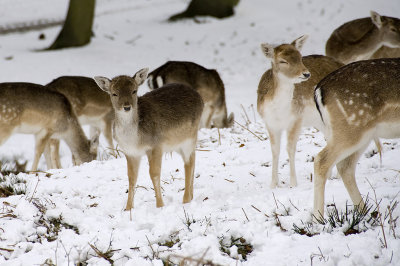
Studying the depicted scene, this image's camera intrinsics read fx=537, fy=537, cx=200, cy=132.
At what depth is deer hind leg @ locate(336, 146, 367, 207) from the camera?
466 cm

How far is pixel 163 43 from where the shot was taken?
741 inches

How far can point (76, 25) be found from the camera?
1728cm

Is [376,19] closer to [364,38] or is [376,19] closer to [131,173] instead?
[364,38]

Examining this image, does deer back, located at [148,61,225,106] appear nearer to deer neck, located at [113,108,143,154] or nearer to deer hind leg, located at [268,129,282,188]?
deer hind leg, located at [268,129,282,188]

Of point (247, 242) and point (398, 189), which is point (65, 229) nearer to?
point (247, 242)

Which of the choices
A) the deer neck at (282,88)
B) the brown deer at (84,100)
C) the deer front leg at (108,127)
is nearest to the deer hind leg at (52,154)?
the brown deer at (84,100)

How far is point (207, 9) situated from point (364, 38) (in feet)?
36.9

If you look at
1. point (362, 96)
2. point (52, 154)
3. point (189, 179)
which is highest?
point (362, 96)

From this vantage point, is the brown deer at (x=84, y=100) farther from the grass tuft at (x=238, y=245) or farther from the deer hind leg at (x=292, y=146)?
the grass tuft at (x=238, y=245)

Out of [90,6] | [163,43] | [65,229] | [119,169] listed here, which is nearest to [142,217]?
[65,229]

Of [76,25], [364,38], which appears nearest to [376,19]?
[364,38]

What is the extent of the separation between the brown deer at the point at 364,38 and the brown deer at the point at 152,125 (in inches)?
207

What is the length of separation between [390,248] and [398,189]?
1215mm

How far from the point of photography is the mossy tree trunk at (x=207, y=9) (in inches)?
810
